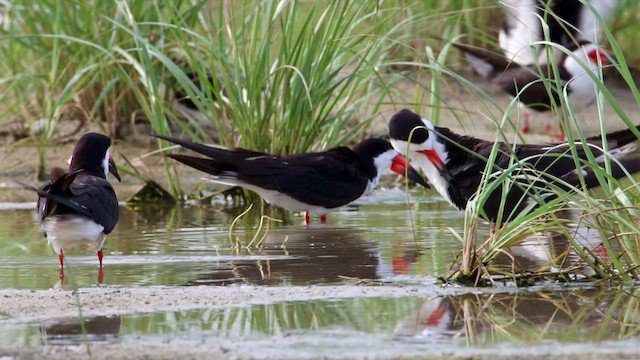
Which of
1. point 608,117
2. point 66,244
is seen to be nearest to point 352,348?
point 66,244

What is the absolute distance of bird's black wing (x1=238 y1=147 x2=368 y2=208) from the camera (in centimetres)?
727

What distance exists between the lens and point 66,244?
5.73m

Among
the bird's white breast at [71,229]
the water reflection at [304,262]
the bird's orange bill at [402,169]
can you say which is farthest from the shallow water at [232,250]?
the bird's orange bill at [402,169]

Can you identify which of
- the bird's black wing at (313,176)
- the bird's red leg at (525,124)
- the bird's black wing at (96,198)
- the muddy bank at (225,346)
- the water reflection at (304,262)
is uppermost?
the bird's red leg at (525,124)

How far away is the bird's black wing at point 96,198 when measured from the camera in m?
5.54

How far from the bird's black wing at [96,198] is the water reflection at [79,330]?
1.31 m

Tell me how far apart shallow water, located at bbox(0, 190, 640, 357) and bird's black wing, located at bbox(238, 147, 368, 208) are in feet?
0.66

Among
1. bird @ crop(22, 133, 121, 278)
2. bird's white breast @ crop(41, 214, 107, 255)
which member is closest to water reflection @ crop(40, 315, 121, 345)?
bird @ crop(22, 133, 121, 278)

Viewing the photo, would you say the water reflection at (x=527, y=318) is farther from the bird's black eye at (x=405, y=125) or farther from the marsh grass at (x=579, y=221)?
the bird's black eye at (x=405, y=125)

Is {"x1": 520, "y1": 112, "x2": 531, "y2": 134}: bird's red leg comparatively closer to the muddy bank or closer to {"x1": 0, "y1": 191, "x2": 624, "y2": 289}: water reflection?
{"x1": 0, "y1": 191, "x2": 624, "y2": 289}: water reflection

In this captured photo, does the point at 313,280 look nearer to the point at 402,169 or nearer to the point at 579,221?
the point at 579,221

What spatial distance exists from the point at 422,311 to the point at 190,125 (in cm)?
579

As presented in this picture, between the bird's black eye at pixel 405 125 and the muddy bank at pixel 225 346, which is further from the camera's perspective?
the bird's black eye at pixel 405 125

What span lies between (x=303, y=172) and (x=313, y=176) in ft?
0.23
